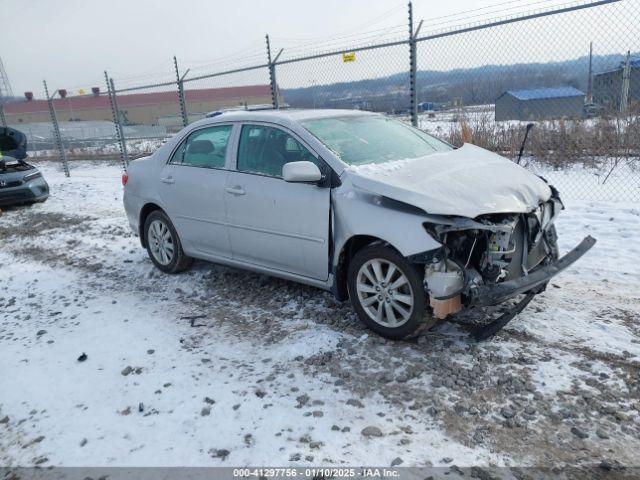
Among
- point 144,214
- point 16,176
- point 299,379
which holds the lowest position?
point 299,379

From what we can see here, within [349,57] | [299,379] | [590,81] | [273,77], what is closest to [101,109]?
[273,77]

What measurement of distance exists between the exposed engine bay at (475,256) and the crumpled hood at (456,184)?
10cm

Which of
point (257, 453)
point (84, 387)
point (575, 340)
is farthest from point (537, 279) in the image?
point (84, 387)

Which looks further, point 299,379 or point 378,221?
point 378,221

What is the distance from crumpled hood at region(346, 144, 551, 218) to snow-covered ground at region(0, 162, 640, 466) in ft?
3.38

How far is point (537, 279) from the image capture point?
362cm

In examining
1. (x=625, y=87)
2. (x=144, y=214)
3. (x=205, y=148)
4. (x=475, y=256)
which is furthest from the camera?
(x=625, y=87)

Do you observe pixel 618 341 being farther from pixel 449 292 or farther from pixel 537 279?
pixel 449 292

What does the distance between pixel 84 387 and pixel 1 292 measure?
9.66ft

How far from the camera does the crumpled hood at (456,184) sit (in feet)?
11.3

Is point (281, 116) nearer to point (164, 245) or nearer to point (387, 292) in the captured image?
point (387, 292)

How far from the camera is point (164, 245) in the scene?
568 centimetres

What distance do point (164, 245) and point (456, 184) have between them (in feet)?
11.4

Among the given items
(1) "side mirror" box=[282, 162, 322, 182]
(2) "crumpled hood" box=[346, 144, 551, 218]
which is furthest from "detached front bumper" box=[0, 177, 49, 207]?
(2) "crumpled hood" box=[346, 144, 551, 218]
